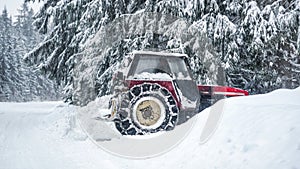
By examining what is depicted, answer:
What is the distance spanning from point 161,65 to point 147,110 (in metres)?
1.20

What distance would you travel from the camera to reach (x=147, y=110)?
5258 mm

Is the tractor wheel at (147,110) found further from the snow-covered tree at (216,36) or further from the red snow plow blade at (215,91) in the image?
the snow-covered tree at (216,36)

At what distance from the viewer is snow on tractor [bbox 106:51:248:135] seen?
5.19 m

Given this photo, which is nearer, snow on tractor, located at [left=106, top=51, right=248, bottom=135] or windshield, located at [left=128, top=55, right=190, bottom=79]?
snow on tractor, located at [left=106, top=51, right=248, bottom=135]

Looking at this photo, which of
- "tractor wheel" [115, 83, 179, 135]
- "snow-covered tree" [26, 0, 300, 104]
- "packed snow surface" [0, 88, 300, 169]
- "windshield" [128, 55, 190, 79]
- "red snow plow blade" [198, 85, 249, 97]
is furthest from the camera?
"snow-covered tree" [26, 0, 300, 104]

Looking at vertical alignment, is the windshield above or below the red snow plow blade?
above

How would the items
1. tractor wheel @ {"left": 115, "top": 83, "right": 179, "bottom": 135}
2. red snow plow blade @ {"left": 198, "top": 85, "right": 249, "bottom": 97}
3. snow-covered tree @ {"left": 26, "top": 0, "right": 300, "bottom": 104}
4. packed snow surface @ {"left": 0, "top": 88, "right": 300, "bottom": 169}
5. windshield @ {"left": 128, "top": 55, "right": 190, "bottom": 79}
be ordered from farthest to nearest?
snow-covered tree @ {"left": 26, "top": 0, "right": 300, "bottom": 104} → red snow plow blade @ {"left": 198, "top": 85, "right": 249, "bottom": 97} → windshield @ {"left": 128, "top": 55, "right": 190, "bottom": 79} → tractor wheel @ {"left": 115, "top": 83, "right": 179, "bottom": 135} → packed snow surface @ {"left": 0, "top": 88, "right": 300, "bottom": 169}

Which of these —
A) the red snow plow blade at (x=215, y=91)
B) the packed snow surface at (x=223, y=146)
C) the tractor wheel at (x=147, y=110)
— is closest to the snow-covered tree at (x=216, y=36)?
the red snow plow blade at (x=215, y=91)

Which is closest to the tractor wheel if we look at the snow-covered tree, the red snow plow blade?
the red snow plow blade

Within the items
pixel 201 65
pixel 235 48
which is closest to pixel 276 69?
pixel 235 48

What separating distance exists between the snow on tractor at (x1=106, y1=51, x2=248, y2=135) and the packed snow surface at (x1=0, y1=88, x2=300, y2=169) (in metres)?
0.52

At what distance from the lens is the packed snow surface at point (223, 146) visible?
9.91 ft


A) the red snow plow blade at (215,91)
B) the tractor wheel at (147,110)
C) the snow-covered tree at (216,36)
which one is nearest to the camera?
the tractor wheel at (147,110)

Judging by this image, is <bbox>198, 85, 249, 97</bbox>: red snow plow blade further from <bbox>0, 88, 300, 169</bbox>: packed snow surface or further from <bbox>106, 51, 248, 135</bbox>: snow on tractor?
<bbox>0, 88, 300, 169</bbox>: packed snow surface
